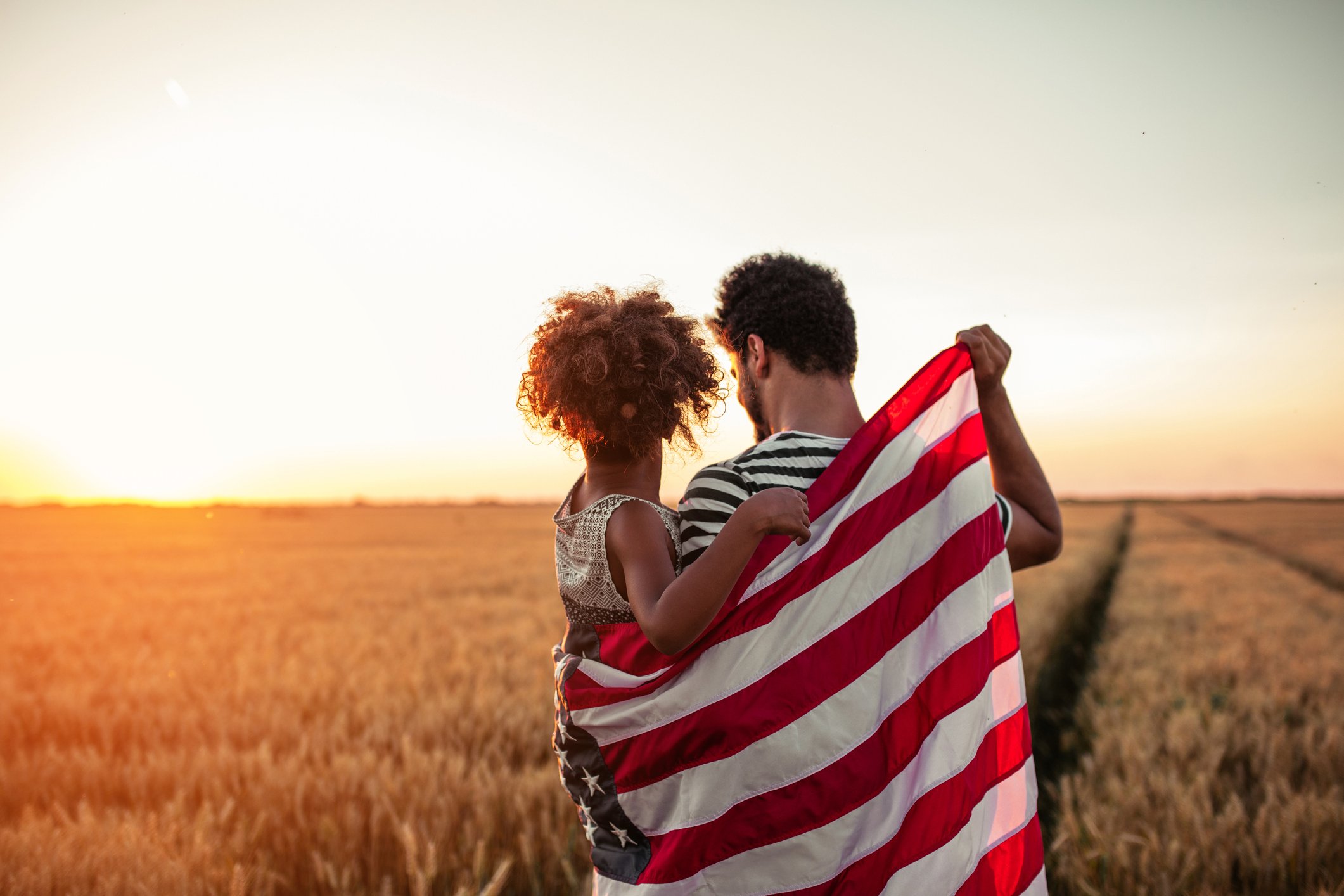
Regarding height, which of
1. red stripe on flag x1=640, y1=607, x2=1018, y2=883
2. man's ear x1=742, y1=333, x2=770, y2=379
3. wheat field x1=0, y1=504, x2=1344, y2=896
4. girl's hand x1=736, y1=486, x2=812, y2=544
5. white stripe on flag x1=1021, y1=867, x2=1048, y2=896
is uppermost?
man's ear x1=742, y1=333, x2=770, y2=379

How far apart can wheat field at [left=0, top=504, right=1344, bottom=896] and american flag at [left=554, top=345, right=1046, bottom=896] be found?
1490 mm

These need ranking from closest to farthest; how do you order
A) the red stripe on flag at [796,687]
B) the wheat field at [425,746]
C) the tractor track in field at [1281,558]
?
the red stripe on flag at [796,687] → the wheat field at [425,746] → the tractor track in field at [1281,558]

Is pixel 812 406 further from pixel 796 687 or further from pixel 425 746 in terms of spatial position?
pixel 425 746

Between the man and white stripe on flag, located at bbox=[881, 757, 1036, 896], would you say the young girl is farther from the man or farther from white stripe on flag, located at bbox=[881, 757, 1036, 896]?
white stripe on flag, located at bbox=[881, 757, 1036, 896]

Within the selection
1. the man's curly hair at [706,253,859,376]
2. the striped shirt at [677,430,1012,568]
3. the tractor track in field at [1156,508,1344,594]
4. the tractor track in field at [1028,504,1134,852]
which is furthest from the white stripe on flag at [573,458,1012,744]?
the tractor track in field at [1156,508,1344,594]

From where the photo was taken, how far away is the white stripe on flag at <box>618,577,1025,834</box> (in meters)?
1.72

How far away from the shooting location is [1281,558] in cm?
2542

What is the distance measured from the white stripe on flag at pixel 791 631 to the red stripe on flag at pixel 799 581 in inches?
0.6

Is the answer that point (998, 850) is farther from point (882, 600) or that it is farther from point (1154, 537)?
point (1154, 537)

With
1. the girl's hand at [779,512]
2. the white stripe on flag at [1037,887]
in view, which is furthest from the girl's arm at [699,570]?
the white stripe on flag at [1037,887]

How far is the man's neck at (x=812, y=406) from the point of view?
6.37ft

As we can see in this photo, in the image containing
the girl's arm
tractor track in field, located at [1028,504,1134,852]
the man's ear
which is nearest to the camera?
the girl's arm

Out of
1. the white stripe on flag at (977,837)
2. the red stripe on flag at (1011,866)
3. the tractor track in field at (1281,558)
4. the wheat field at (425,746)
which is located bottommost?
the tractor track in field at (1281,558)

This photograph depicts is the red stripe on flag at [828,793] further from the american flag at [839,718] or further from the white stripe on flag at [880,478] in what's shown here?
the white stripe on flag at [880,478]
